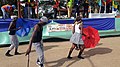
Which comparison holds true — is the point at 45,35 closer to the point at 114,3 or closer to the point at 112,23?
the point at 112,23

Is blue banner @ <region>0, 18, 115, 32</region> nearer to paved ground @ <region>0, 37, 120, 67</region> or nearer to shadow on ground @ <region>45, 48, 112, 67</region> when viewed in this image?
paved ground @ <region>0, 37, 120, 67</region>

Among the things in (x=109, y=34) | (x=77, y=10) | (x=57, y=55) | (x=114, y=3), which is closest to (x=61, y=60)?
(x=57, y=55)

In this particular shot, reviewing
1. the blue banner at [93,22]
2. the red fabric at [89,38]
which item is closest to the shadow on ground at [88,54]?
the red fabric at [89,38]

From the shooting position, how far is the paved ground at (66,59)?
8570 millimetres

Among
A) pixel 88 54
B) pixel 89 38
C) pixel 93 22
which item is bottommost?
pixel 88 54

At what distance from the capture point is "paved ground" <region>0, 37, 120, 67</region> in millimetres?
8570

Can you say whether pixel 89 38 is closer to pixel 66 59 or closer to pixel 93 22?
pixel 66 59

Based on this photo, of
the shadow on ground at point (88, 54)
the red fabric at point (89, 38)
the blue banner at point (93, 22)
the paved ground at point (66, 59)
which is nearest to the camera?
the paved ground at point (66, 59)

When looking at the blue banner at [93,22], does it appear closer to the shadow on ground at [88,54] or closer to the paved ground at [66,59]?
the paved ground at [66,59]

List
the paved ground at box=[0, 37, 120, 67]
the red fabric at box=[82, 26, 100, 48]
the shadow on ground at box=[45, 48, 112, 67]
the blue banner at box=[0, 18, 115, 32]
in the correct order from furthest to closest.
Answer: the blue banner at box=[0, 18, 115, 32] < the red fabric at box=[82, 26, 100, 48] < the shadow on ground at box=[45, 48, 112, 67] < the paved ground at box=[0, 37, 120, 67]

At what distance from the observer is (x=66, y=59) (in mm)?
9227

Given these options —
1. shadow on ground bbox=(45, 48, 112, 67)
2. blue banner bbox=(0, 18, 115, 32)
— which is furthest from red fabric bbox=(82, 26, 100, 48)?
blue banner bbox=(0, 18, 115, 32)

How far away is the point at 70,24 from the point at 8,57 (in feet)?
14.0

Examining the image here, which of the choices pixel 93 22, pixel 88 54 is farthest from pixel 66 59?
pixel 93 22
